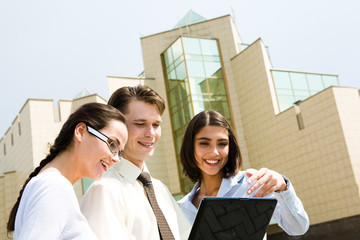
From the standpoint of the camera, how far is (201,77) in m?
21.1

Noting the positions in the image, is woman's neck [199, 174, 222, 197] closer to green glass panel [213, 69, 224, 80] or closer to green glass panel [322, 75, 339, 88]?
green glass panel [213, 69, 224, 80]

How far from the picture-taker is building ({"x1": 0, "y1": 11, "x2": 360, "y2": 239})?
17281 mm

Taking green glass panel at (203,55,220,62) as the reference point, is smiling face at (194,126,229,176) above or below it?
below

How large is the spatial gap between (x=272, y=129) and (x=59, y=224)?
64.9 feet

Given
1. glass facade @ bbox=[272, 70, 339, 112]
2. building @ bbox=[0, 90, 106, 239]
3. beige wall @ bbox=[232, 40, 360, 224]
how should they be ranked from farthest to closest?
glass facade @ bbox=[272, 70, 339, 112], building @ bbox=[0, 90, 106, 239], beige wall @ bbox=[232, 40, 360, 224]

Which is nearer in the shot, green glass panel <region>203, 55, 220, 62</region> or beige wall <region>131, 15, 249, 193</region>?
green glass panel <region>203, 55, 220, 62</region>

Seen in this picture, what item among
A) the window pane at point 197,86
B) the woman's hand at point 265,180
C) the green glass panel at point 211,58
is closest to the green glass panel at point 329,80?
the green glass panel at point 211,58

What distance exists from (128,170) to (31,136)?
19153mm

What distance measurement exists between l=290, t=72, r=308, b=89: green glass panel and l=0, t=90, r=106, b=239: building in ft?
35.2

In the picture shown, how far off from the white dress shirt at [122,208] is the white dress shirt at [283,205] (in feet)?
2.47

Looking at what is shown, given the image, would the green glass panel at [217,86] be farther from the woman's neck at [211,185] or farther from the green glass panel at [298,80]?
the woman's neck at [211,185]

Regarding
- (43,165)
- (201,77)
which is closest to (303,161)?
(201,77)

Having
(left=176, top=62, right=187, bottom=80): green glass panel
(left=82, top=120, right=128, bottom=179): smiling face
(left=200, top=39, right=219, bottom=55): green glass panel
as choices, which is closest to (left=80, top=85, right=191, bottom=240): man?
(left=82, top=120, right=128, bottom=179): smiling face

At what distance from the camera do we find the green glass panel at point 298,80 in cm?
2259
